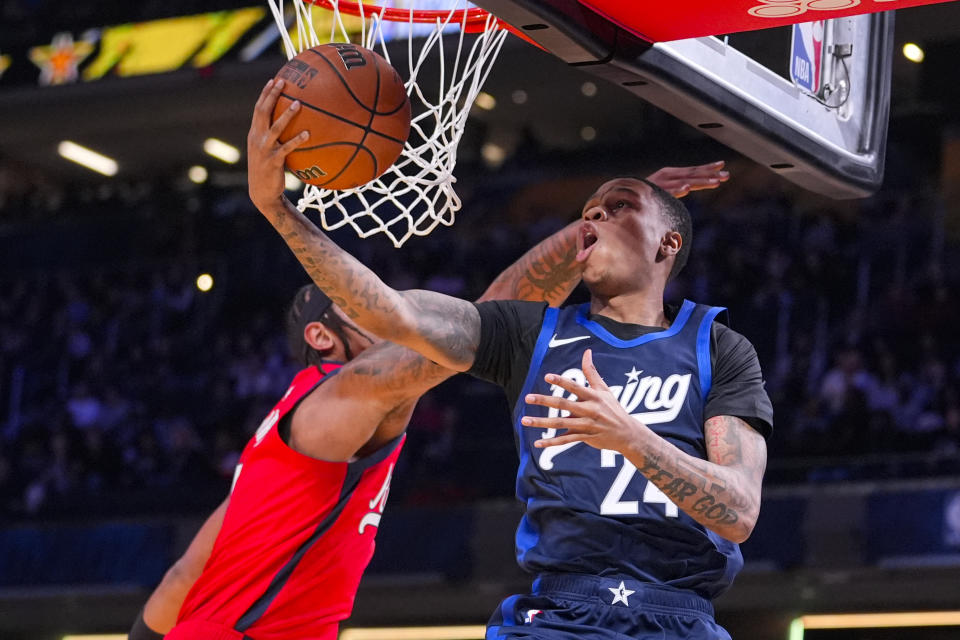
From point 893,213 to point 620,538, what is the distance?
8885 mm

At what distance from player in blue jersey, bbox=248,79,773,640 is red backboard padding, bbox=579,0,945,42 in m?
0.46

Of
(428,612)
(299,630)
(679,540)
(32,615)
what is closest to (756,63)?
(679,540)

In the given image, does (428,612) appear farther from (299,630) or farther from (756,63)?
(756,63)

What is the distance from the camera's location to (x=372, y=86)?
2883 mm

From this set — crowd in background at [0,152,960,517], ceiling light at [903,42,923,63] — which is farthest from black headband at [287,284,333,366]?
ceiling light at [903,42,923,63]

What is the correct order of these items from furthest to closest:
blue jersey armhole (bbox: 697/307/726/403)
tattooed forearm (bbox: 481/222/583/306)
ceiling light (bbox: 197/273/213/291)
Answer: ceiling light (bbox: 197/273/213/291)
tattooed forearm (bbox: 481/222/583/306)
blue jersey armhole (bbox: 697/307/726/403)

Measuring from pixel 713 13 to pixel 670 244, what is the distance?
1.81 ft

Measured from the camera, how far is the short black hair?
3174mm

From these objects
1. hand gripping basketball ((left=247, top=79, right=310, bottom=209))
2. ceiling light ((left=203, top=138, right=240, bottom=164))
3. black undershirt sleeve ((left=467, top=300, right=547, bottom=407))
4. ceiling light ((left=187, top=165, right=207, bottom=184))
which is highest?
ceiling light ((left=203, top=138, right=240, bottom=164))

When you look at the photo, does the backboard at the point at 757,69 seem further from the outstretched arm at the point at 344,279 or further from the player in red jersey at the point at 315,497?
the outstretched arm at the point at 344,279

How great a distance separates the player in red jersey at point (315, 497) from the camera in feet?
12.1

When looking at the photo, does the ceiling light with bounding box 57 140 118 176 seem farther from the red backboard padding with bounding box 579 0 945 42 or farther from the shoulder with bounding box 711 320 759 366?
the shoulder with bounding box 711 320 759 366

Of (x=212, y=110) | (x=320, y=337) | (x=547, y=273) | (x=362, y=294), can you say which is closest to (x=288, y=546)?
(x=320, y=337)

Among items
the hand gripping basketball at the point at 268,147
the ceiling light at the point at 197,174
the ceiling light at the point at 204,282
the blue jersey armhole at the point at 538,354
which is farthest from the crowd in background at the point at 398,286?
the hand gripping basketball at the point at 268,147
